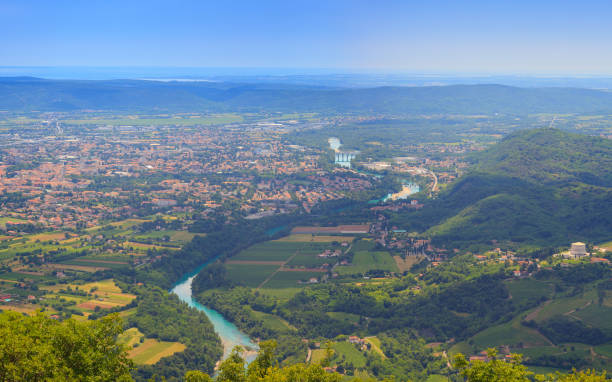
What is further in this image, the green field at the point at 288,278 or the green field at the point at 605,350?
the green field at the point at 288,278

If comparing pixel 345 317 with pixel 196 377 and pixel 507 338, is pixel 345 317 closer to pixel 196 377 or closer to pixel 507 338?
pixel 507 338

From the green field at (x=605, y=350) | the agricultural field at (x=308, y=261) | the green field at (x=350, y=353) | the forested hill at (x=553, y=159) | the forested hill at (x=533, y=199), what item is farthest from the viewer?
the forested hill at (x=553, y=159)

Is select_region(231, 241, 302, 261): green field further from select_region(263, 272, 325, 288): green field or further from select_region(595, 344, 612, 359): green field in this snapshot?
select_region(595, 344, 612, 359): green field

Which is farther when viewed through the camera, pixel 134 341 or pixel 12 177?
pixel 12 177

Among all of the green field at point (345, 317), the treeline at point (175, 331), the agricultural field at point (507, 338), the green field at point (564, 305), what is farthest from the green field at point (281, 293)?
the green field at point (564, 305)

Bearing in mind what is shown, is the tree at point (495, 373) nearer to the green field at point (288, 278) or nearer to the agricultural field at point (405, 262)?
the green field at point (288, 278)

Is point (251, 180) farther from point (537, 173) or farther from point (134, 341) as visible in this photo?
point (134, 341)

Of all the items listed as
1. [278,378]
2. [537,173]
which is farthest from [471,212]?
[278,378]
